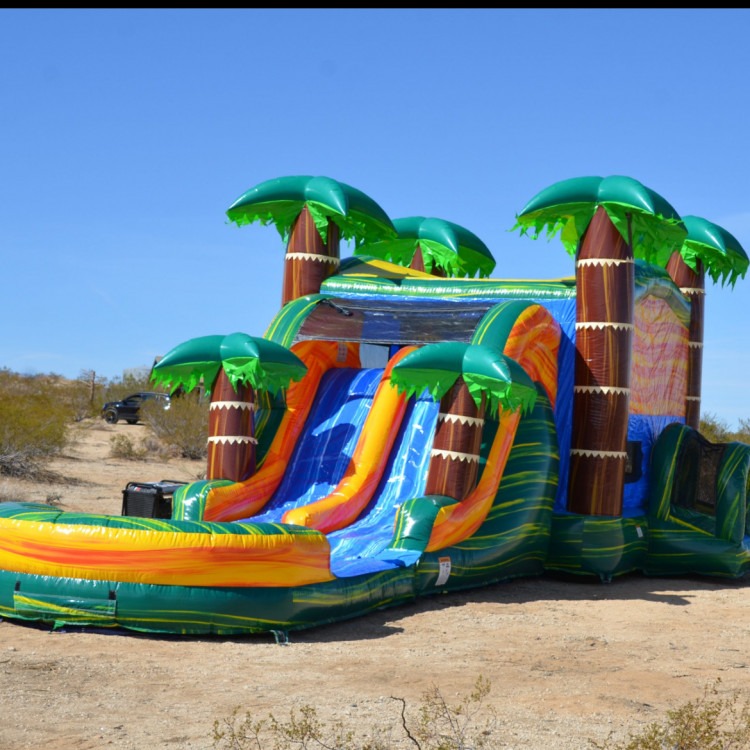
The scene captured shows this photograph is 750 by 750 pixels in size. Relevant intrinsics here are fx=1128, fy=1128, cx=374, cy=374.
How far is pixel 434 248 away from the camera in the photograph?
13.2m

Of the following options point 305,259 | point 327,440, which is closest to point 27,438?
point 305,259

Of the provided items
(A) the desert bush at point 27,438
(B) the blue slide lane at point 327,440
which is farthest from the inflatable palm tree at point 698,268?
(A) the desert bush at point 27,438

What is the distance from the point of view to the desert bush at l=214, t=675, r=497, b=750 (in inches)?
170

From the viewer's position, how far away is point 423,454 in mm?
9273

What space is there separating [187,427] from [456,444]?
14519 mm

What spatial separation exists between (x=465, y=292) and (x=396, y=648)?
441cm

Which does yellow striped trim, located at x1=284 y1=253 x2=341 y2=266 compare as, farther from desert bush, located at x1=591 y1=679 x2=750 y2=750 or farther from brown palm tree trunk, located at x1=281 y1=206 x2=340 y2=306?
desert bush, located at x1=591 y1=679 x2=750 y2=750

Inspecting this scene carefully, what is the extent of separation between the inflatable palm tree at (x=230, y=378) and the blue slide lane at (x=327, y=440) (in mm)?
406

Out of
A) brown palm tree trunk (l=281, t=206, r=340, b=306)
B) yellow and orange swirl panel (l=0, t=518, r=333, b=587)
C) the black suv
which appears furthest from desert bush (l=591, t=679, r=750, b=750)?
the black suv

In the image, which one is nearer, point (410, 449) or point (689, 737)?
point (689, 737)

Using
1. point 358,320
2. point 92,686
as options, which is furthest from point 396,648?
point 358,320

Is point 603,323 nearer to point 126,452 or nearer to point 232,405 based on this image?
point 232,405

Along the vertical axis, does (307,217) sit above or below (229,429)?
above

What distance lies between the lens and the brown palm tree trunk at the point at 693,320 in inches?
501
